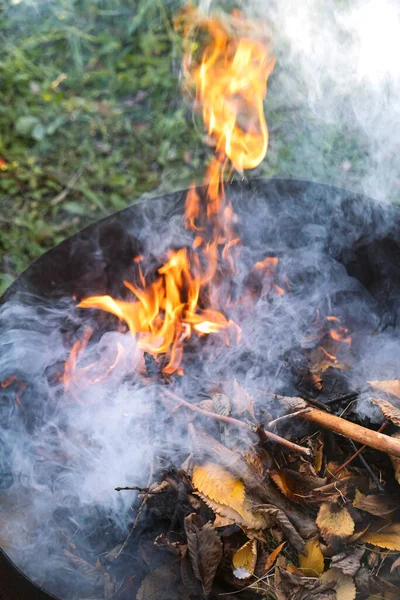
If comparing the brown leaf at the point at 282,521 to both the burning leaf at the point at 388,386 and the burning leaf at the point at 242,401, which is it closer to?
the burning leaf at the point at 242,401

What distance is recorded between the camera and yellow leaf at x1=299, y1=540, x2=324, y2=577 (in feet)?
5.20

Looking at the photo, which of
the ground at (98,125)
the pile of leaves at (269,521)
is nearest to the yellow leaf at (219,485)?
the pile of leaves at (269,521)

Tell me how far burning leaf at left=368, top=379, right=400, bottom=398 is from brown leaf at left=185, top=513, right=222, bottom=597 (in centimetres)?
70

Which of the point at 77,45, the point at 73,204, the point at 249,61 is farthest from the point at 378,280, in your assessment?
the point at 77,45

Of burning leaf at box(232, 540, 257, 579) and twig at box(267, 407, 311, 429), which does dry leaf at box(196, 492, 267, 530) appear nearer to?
burning leaf at box(232, 540, 257, 579)

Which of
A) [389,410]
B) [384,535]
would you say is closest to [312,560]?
[384,535]

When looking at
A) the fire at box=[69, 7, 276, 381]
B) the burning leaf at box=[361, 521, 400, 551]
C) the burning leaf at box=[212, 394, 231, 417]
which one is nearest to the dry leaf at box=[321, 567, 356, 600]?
the burning leaf at box=[361, 521, 400, 551]

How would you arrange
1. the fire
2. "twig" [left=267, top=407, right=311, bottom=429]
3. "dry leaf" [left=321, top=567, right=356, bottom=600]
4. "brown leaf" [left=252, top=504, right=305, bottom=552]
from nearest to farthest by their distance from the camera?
"dry leaf" [left=321, top=567, right=356, bottom=600] → "brown leaf" [left=252, top=504, right=305, bottom=552] → "twig" [left=267, top=407, right=311, bottom=429] → the fire

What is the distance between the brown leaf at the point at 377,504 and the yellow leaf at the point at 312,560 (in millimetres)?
159

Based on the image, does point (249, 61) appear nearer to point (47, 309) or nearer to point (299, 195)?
point (299, 195)

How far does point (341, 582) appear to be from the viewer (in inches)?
60.8

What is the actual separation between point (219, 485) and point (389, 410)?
1.74ft

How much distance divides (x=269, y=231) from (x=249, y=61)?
68 centimetres

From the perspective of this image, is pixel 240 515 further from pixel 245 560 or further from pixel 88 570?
pixel 88 570
